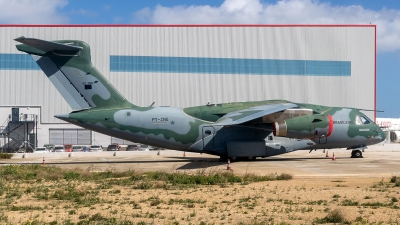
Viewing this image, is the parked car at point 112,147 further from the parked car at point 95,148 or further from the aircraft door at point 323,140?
the aircraft door at point 323,140

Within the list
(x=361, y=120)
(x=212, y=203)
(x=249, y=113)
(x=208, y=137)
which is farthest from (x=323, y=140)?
(x=212, y=203)

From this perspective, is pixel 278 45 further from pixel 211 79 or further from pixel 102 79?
pixel 102 79

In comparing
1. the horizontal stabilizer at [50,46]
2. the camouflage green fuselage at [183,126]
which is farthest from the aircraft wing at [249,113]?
the horizontal stabilizer at [50,46]

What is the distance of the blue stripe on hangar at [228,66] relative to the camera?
191ft

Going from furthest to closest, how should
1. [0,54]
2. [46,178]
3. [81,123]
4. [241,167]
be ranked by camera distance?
[0,54]
[81,123]
[241,167]
[46,178]

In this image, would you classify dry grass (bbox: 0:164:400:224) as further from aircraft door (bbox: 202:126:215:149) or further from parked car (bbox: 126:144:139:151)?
parked car (bbox: 126:144:139:151)

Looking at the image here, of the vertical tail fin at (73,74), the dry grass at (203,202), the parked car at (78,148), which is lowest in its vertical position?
the parked car at (78,148)

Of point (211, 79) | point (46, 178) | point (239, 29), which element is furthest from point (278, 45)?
point (46, 178)

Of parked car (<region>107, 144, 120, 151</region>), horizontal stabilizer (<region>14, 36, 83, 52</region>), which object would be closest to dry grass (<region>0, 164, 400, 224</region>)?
horizontal stabilizer (<region>14, 36, 83, 52</region>)

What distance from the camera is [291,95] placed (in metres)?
59.2

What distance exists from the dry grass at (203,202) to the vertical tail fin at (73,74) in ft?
32.8

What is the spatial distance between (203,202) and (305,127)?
643 inches

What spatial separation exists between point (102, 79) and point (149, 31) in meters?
29.4

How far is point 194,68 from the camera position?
5869 cm
